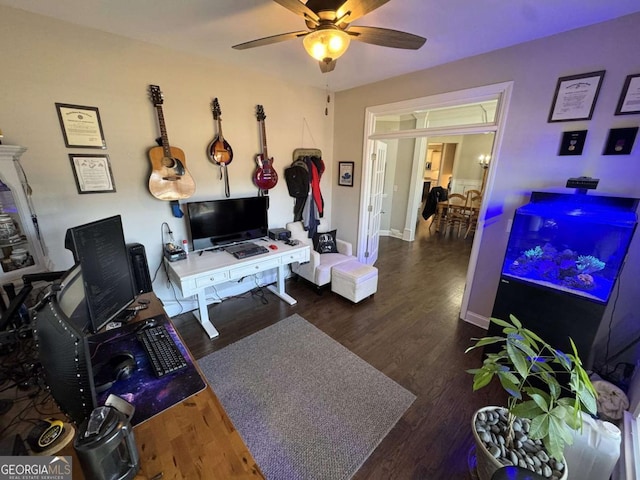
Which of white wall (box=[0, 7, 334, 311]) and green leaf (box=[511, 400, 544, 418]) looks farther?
white wall (box=[0, 7, 334, 311])

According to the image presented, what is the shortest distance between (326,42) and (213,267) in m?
1.89

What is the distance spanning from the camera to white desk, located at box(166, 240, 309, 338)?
223 cm

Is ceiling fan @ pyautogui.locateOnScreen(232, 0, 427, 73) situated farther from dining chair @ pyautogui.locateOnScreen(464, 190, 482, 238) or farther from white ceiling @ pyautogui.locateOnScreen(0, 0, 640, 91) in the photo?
dining chair @ pyautogui.locateOnScreen(464, 190, 482, 238)

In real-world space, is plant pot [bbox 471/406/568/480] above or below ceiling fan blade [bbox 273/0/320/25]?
below

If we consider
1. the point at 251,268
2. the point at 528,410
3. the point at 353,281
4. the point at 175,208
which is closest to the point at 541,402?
the point at 528,410

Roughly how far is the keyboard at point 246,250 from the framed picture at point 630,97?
2.95m

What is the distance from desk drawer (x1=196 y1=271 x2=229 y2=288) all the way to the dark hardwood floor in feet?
1.81

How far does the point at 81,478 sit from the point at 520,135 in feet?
10.3

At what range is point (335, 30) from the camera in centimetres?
132

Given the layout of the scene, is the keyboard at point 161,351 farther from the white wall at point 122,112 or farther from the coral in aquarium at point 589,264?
the coral in aquarium at point 589,264

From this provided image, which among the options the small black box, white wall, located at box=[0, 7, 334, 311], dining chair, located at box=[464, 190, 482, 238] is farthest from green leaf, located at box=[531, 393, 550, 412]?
dining chair, located at box=[464, 190, 482, 238]

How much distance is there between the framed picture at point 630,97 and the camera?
167cm

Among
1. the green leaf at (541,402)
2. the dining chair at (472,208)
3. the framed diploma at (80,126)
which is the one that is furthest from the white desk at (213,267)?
the dining chair at (472,208)

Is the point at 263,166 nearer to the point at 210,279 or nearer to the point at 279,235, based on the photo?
the point at 279,235
